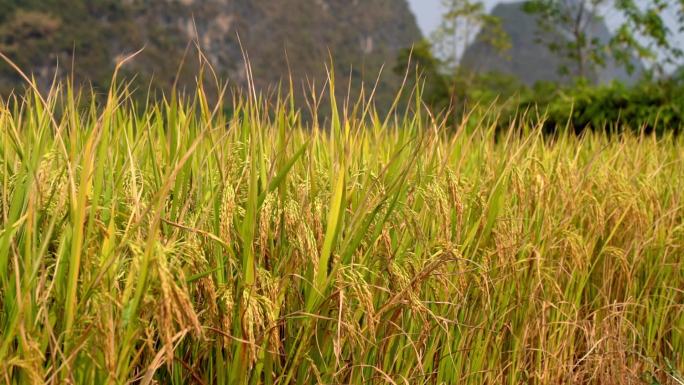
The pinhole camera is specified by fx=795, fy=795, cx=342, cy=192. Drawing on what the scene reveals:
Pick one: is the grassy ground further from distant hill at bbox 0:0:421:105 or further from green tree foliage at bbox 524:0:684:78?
distant hill at bbox 0:0:421:105

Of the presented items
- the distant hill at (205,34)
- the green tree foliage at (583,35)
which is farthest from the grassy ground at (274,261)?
the distant hill at (205,34)

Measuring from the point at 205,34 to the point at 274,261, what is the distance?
320ft

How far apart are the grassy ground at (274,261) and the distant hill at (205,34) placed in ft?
165

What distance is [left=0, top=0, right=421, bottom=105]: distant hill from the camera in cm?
7062

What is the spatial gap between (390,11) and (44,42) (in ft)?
201

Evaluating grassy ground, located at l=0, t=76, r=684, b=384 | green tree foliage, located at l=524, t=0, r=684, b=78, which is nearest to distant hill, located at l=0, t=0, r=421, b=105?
green tree foliage, located at l=524, t=0, r=684, b=78

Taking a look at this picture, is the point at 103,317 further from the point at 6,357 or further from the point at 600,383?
the point at 600,383

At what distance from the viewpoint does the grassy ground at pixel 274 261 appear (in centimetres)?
169

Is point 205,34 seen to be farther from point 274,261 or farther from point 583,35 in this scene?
point 274,261

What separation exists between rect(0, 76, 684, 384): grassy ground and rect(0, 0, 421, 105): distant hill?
50.2m

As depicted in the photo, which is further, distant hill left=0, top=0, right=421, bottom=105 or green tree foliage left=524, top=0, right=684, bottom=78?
distant hill left=0, top=0, right=421, bottom=105

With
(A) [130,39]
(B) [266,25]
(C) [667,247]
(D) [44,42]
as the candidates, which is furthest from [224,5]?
(C) [667,247]

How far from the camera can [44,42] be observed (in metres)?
71.4

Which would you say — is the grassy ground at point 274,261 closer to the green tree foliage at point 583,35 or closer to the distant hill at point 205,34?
the green tree foliage at point 583,35
